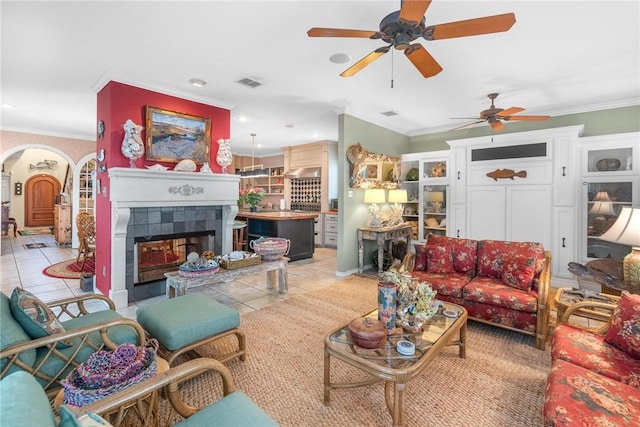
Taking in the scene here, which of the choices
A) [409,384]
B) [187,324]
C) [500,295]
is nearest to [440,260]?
[500,295]

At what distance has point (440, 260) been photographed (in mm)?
3432

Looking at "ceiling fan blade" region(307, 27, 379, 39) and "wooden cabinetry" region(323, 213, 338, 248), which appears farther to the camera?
"wooden cabinetry" region(323, 213, 338, 248)

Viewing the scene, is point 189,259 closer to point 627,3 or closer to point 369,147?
point 369,147

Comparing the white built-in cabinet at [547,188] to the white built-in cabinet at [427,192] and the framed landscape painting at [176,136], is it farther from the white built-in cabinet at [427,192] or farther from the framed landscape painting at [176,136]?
the framed landscape painting at [176,136]

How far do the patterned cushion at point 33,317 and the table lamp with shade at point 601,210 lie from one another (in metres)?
5.89

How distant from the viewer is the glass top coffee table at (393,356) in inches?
64.0

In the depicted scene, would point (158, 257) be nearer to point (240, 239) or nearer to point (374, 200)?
point (240, 239)

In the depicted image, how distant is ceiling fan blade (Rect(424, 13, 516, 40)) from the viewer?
1701mm

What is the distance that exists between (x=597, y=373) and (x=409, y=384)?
1.04 m

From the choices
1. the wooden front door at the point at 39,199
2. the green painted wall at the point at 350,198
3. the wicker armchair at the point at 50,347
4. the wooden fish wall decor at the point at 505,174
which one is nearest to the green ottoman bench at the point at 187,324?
the wicker armchair at the point at 50,347

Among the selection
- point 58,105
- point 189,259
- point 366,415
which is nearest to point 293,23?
point 189,259

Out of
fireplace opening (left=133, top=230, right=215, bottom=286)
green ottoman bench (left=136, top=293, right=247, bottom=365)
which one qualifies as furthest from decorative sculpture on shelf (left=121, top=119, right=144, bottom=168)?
green ottoman bench (left=136, top=293, right=247, bottom=365)

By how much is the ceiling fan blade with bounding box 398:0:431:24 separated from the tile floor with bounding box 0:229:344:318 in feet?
10.2

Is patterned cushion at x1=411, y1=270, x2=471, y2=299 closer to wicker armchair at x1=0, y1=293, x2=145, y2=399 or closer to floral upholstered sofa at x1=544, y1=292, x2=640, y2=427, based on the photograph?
floral upholstered sofa at x1=544, y1=292, x2=640, y2=427
